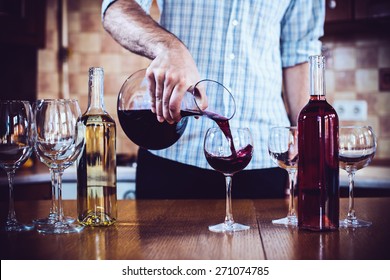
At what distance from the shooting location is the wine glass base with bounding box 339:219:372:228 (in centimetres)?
87

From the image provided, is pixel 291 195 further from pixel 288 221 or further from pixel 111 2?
pixel 111 2

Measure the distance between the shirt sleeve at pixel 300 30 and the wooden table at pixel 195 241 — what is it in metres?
0.63

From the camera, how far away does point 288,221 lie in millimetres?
913

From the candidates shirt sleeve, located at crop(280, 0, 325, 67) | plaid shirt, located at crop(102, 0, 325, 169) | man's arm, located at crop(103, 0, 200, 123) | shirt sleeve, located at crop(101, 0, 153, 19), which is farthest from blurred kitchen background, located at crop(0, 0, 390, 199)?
man's arm, located at crop(103, 0, 200, 123)

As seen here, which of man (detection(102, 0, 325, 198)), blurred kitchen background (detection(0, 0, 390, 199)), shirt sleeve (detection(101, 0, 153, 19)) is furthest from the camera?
blurred kitchen background (detection(0, 0, 390, 199))

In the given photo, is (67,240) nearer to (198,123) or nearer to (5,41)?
(198,123)

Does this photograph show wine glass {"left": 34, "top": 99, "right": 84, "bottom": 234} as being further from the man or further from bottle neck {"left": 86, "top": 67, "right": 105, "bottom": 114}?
the man

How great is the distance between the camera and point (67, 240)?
787 mm

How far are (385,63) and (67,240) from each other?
2089 mm

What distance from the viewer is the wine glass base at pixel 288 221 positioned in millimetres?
893

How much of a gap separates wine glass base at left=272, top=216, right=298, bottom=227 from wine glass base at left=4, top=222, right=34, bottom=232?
396 millimetres

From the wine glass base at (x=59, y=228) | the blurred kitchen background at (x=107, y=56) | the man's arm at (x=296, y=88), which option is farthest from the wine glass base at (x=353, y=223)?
the blurred kitchen background at (x=107, y=56)
